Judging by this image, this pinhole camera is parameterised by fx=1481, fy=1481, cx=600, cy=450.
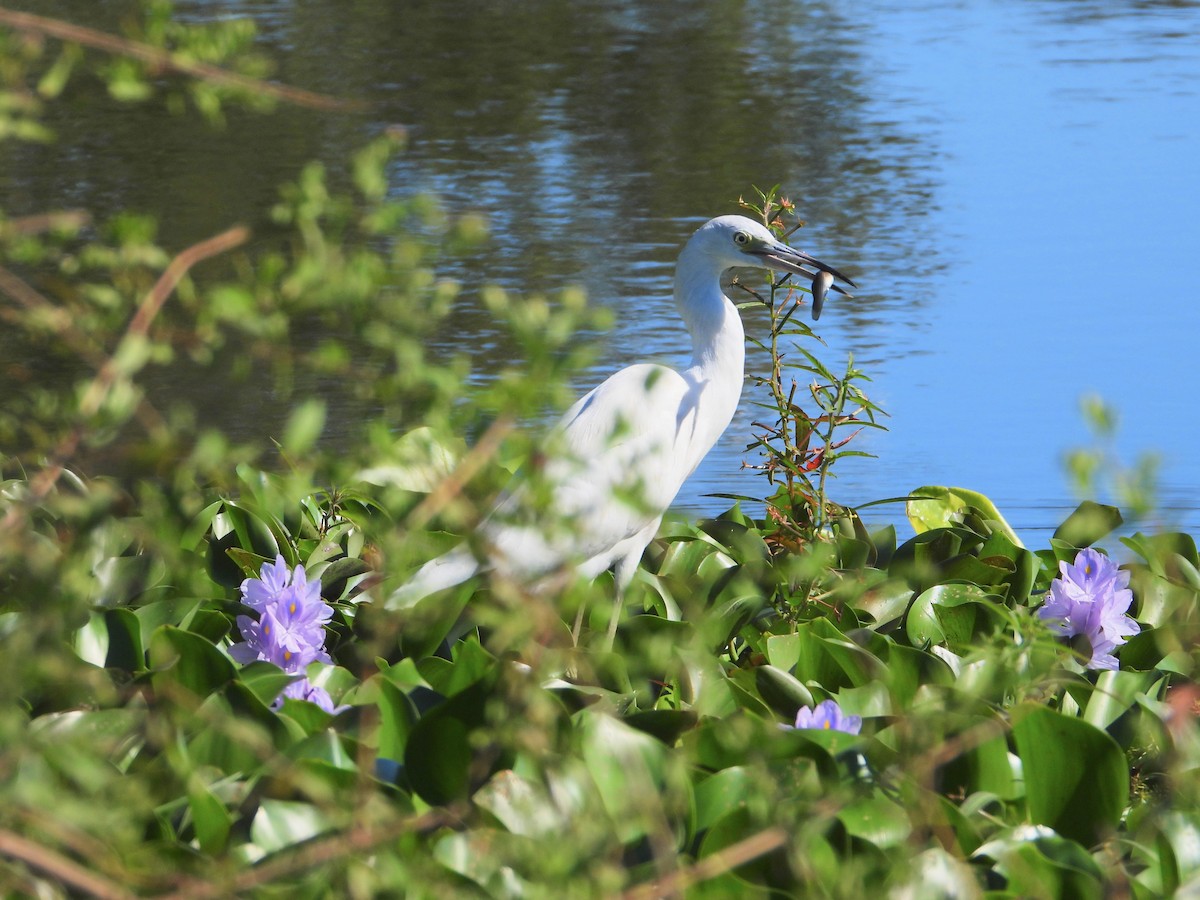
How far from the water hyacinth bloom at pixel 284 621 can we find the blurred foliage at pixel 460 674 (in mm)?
97

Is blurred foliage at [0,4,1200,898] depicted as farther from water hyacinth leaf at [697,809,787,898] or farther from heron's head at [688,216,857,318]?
heron's head at [688,216,857,318]

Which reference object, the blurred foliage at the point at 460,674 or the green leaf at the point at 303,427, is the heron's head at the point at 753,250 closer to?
the blurred foliage at the point at 460,674

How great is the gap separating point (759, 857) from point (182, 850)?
58cm

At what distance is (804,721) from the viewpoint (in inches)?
74.5

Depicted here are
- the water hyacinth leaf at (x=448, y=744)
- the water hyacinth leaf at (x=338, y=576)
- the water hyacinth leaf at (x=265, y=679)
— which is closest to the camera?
the water hyacinth leaf at (x=448, y=744)

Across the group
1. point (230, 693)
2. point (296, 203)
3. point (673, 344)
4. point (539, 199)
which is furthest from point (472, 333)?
point (296, 203)

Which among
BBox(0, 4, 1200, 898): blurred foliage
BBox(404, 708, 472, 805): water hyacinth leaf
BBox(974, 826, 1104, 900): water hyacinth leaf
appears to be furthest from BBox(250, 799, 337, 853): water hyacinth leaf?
BBox(974, 826, 1104, 900): water hyacinth leaf

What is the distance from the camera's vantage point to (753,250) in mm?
2898

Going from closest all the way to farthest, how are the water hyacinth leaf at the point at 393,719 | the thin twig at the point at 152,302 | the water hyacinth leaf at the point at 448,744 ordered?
1. the thin twig at the point at 152,302
2. the water hyacinth leaf at the point at 448,744
3. the water hyacinth leaf at the point at 393,719

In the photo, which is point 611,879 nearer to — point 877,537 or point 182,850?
point 182,850

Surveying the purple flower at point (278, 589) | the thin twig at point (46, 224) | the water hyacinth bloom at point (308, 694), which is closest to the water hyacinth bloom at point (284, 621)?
the purple flower at point (278, 589)

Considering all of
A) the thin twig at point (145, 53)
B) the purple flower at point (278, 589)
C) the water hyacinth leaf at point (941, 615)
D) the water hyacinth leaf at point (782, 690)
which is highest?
the thin twig at point (145, 53)

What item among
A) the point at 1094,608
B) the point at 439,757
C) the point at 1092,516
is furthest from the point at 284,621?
the point at 1092,516

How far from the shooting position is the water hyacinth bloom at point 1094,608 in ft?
7.56
